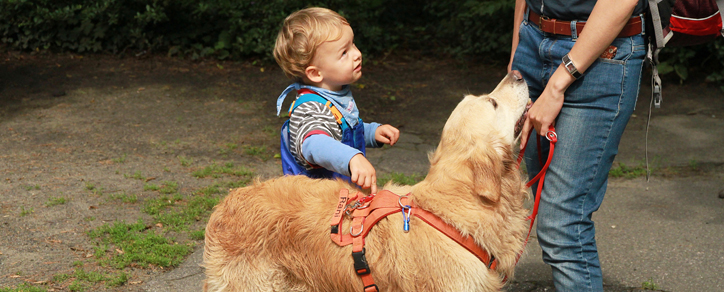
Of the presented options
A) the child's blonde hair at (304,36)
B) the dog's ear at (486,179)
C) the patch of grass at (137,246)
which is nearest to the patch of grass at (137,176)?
the patch of grass at (137,246)

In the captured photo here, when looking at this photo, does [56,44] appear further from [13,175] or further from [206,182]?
[206,182]

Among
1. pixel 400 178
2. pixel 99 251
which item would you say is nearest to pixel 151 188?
pixel 99 251

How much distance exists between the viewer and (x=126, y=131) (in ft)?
23.3

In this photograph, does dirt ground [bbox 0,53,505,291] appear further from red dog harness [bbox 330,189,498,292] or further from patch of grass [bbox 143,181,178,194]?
red dog harness [bbox 330,189,498,292]

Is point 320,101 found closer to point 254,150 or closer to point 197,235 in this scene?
point 197,235

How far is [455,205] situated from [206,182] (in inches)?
142

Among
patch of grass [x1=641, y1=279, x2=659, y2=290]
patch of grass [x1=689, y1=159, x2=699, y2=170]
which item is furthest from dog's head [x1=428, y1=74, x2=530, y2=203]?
patch of grass [x1=689, y1=159, x2=699, y2=170]

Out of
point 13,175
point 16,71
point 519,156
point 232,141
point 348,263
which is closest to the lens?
point 348,263

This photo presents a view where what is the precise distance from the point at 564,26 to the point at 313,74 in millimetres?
1243

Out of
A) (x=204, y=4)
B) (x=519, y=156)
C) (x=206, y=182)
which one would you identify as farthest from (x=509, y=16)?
(x=519, y=156)

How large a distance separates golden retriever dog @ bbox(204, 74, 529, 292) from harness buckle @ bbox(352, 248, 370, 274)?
1.5 inches

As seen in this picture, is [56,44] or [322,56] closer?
[322,56]

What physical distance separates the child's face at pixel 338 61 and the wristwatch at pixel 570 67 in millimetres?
1049

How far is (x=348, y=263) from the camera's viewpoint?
2531 mm
